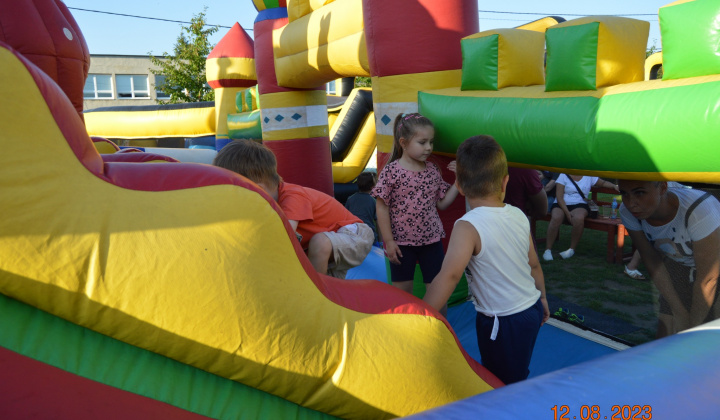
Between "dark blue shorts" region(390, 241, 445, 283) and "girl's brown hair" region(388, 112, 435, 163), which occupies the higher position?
"girl's brown hair" region(388, 112, 435, 163)

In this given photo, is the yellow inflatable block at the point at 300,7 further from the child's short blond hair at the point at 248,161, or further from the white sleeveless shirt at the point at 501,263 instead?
the white sleeveless shirt at the point at 501,263

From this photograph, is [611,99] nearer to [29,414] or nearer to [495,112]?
[495,112]

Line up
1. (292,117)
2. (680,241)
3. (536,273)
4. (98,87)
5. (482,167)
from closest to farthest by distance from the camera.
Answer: (482,167) → (536,273) → (680,241) → (292,117) → (98,87)

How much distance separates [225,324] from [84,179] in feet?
1.37

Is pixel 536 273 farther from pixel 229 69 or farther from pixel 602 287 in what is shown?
pixel 229 69

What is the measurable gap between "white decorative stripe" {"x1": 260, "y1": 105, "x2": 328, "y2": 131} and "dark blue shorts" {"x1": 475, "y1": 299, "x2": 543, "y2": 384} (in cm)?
368

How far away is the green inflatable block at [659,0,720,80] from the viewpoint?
65.5 inches

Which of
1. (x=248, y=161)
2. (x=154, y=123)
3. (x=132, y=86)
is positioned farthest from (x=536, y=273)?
(x=132, y=86)

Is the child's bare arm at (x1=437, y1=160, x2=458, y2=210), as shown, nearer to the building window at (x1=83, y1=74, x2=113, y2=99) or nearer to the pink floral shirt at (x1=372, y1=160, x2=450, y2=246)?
the pink floral shirt at (x1=372, y1=160, x2=450, y2=246)

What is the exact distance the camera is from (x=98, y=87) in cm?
2336

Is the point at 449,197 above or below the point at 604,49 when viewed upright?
below

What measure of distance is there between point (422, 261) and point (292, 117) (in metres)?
2.90
